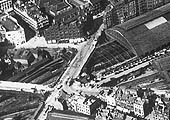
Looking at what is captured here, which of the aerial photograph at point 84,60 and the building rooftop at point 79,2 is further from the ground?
the building rooftop at point 79,2

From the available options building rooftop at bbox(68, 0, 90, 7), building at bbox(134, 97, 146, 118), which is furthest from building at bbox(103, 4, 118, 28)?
building at bbox(134, 97, 146, 118)

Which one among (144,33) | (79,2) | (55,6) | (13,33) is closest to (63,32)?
(13,33)

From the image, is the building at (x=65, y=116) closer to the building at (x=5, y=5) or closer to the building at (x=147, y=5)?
the building at (x=147, y=5)

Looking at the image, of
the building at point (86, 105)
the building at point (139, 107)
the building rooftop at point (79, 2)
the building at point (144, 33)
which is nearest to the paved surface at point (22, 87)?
the building at point (86, 105)

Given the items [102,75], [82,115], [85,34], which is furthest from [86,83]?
[85,34]

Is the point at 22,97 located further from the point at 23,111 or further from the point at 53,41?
the point at 53,41

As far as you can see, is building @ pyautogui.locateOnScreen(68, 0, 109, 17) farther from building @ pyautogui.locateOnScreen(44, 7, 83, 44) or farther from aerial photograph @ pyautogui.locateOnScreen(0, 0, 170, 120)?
building @ pyautogui.locateOnScreen(44, 7, 83, 44)
